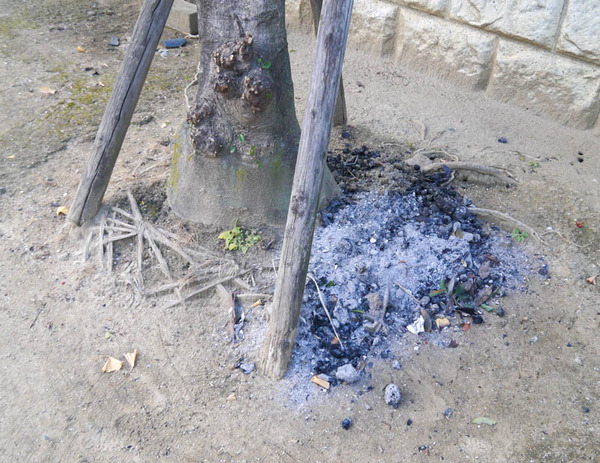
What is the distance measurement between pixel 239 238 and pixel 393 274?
97 cm

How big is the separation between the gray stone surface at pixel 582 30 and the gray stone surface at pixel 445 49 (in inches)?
24.6

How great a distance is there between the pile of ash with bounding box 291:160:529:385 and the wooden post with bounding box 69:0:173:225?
4.60 feet

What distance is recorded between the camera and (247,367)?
9.30ft

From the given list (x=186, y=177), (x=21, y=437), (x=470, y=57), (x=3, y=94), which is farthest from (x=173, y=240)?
(x=470, y=57)

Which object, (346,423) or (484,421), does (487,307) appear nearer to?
(484,421)

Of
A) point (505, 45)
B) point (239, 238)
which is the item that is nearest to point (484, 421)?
point (239, 238)

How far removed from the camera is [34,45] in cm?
566

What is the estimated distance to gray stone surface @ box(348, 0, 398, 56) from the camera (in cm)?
530

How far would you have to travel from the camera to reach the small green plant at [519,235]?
3.58 meters

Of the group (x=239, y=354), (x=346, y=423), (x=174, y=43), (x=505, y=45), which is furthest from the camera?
(x=174, y=43)

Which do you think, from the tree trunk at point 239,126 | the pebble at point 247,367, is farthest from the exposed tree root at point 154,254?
the pebble at point 247,367

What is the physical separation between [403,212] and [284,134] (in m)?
0.97

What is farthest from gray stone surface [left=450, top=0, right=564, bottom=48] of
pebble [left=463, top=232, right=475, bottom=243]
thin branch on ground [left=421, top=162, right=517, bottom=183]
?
pebble [left=463, top=232, right=475, bottom=243]

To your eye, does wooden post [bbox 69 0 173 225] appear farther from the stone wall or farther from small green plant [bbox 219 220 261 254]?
the stone wall
